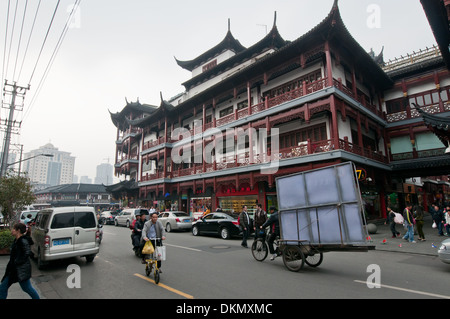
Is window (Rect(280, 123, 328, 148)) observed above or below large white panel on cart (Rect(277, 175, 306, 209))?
above

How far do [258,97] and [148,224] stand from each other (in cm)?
1671

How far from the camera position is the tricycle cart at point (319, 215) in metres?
6.02

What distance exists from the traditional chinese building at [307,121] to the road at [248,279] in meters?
8.17

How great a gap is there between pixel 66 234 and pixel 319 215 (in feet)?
24.4

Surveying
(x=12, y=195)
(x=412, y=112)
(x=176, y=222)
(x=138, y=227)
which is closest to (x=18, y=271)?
(x=138, y=227)

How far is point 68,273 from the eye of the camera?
23.1 feet

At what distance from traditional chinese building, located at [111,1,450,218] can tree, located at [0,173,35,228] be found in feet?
41.7

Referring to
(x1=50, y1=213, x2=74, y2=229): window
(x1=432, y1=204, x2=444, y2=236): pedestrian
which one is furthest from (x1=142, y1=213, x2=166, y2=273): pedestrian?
(x1=432, y1=204, x2=444, y2=236): pedestrian

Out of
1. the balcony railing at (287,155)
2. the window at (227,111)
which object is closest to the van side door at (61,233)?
the balcony railing at (287,155)

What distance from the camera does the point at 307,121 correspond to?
15.8m

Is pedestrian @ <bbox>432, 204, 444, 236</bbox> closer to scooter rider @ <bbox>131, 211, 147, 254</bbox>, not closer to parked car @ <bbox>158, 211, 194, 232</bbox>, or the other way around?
scooter rider @ <bbox>131, 211, 147, 254</bbox>

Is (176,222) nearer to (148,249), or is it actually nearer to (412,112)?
(148,249)

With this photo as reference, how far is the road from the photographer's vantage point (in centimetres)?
509
